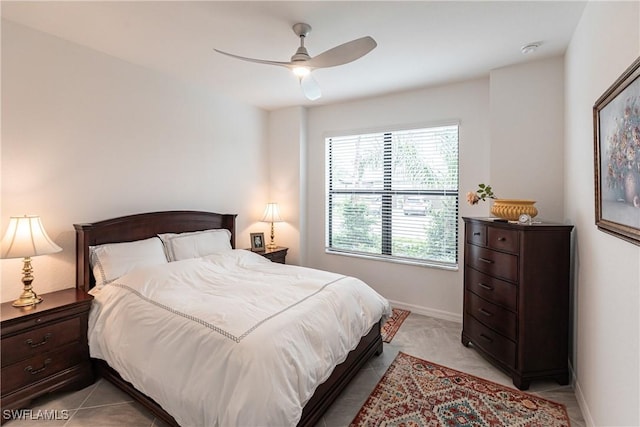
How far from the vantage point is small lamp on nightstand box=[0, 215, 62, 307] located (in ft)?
6.56

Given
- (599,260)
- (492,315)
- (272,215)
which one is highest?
(272,215)

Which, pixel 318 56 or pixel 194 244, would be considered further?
pixel 194 244

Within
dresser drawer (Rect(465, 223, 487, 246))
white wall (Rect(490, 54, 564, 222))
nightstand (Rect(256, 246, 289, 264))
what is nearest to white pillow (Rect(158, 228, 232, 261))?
nightstand (Rect(256, 246, 289, 264))

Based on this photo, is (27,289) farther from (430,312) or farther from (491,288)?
(430,312)

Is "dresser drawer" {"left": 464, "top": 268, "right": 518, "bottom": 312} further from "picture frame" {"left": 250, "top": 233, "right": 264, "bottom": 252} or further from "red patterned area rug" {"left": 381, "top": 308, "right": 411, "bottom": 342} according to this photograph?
"picture frame" {"left": 250, "top": 233, "right": 264, "bottom": 252}

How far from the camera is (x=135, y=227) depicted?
2893mm

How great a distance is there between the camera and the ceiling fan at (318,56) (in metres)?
1.85

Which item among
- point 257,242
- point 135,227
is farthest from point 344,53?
point 257,242

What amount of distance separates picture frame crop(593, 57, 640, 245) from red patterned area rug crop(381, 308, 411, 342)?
78.5 inches

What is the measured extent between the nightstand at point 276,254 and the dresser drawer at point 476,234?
2.27m

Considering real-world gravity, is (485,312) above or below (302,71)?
below

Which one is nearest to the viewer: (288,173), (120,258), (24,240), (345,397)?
(24,240)

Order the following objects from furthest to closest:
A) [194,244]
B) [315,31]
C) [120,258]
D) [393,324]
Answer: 1. [393,324]
2. [194,244]
3. [120,258]
4. [315,31]

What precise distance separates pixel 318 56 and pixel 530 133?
2.14 meters
